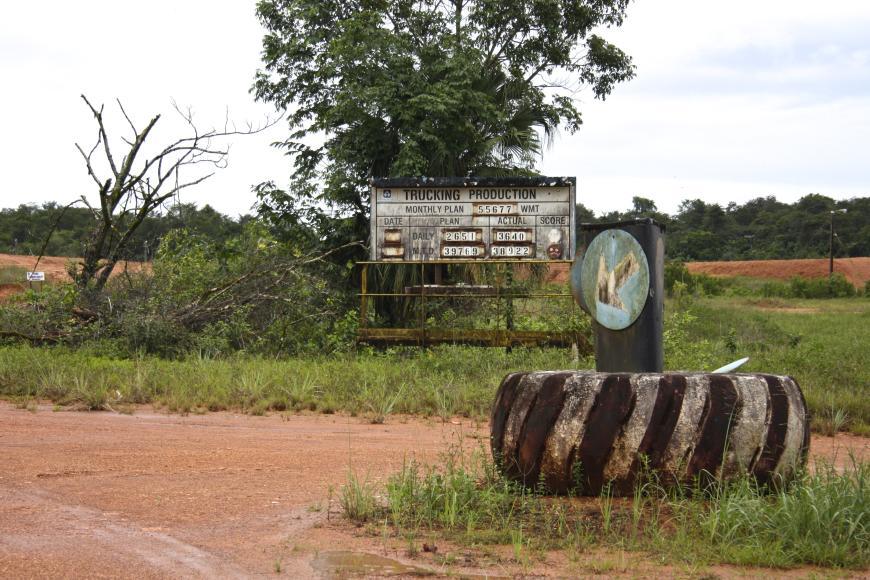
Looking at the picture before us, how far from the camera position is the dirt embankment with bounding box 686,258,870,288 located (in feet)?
194

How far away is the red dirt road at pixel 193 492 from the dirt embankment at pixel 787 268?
2102 inches

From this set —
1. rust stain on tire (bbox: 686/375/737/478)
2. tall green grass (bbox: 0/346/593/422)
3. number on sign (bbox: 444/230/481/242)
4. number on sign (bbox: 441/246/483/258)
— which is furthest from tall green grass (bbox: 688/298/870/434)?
rust stain on tire (bbox: 686/375/737/478)

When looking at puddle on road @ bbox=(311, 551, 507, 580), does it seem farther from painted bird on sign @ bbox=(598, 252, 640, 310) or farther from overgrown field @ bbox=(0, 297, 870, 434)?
overgrown field @ bbox=(0, 297, 870, 434)

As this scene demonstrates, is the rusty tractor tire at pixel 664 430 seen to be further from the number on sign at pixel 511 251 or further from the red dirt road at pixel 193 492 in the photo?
the number on sign at pixel 511 251

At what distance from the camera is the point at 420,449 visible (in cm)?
678

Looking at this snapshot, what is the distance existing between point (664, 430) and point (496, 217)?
29.0ft

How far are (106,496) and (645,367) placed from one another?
9.74 ft

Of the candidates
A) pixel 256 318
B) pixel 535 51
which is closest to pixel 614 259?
pixel 256 318

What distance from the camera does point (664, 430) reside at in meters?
4.69

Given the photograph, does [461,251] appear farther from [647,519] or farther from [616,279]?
[647,519]

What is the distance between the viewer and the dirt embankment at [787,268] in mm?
59125

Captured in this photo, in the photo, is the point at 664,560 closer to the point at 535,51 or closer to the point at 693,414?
the point at 693,414

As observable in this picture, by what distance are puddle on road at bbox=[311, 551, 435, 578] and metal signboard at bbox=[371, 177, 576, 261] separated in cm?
948

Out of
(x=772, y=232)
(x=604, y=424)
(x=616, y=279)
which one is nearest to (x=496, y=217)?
(x=616, y=279)
